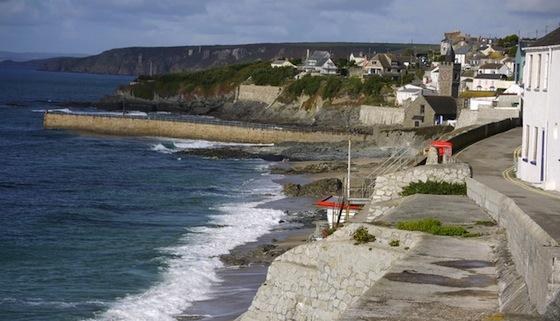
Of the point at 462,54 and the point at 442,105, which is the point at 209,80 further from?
the point at 442,105

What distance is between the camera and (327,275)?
1570cm

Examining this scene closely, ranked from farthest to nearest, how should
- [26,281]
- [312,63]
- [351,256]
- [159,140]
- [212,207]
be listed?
[312,63] < [159,140] < [212,207] < [26,281] < [351,256]

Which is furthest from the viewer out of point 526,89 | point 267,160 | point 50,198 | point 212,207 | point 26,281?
point 267,160

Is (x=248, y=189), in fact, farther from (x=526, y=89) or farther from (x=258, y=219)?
(x=526, y=89)

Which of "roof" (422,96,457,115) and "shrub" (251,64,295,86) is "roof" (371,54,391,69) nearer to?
"shrub" (251,64,295,86)

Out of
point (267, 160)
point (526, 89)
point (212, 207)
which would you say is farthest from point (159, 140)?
point (526, 89)

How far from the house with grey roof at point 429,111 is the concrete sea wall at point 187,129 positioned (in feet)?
21.3

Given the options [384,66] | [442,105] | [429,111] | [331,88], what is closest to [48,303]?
[429,111]

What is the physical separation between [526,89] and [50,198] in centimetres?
2666

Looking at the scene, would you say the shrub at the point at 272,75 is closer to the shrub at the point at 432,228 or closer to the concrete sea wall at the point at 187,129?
the concrete sea wall at the point at 187,129

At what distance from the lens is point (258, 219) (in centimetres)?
3562

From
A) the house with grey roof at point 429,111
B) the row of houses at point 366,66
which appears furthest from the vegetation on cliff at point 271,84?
the house with grey roof at point 429,111

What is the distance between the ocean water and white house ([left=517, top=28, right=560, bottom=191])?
869 centimetres

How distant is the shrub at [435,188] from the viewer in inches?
812
